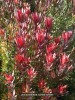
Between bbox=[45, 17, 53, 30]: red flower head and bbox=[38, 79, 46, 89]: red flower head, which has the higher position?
bbox=[45, 17, 53, 30]: red flower head

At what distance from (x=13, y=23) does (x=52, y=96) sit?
1270mm

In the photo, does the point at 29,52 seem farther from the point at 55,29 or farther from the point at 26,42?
the point at 55,29

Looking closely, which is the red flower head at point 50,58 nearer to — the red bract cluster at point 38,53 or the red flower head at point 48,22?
the red bract cluster at point 38,53

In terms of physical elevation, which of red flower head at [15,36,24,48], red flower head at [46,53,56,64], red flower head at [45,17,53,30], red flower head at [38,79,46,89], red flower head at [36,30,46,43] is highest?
red flower head at [45,17,53,30]

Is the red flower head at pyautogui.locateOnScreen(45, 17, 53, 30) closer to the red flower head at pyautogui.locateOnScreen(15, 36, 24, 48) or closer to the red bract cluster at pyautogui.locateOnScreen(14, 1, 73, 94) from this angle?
the red bract cluster at pyautogui.locateOnScreen(14, 1, 73, 94)

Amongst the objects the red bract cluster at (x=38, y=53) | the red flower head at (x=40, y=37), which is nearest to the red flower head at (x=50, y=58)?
the red bract cluster at (x=38, y=53)

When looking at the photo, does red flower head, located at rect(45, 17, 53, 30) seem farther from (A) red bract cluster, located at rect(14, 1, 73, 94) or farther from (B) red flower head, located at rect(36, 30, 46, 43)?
(B) red flower head, located at rect(36, 30, 46, 43)

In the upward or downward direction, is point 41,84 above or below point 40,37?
below

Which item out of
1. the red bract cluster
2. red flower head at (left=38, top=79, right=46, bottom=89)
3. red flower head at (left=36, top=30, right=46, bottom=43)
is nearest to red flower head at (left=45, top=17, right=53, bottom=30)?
the red bract cluster

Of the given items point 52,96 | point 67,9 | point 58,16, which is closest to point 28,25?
point 52,96

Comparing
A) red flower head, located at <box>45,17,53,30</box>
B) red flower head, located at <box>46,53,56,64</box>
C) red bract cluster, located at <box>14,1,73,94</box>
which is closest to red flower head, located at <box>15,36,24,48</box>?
red bract cluster, located at <box>14,1,73,94</box>

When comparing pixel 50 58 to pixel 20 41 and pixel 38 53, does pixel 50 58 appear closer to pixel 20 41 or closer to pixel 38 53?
pixel 38 53

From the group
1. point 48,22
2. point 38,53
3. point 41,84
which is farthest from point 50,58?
point 48,22

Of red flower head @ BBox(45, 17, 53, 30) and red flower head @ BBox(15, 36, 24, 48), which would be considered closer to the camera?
red flower head @ BBox(15, 36, 24, 48)
